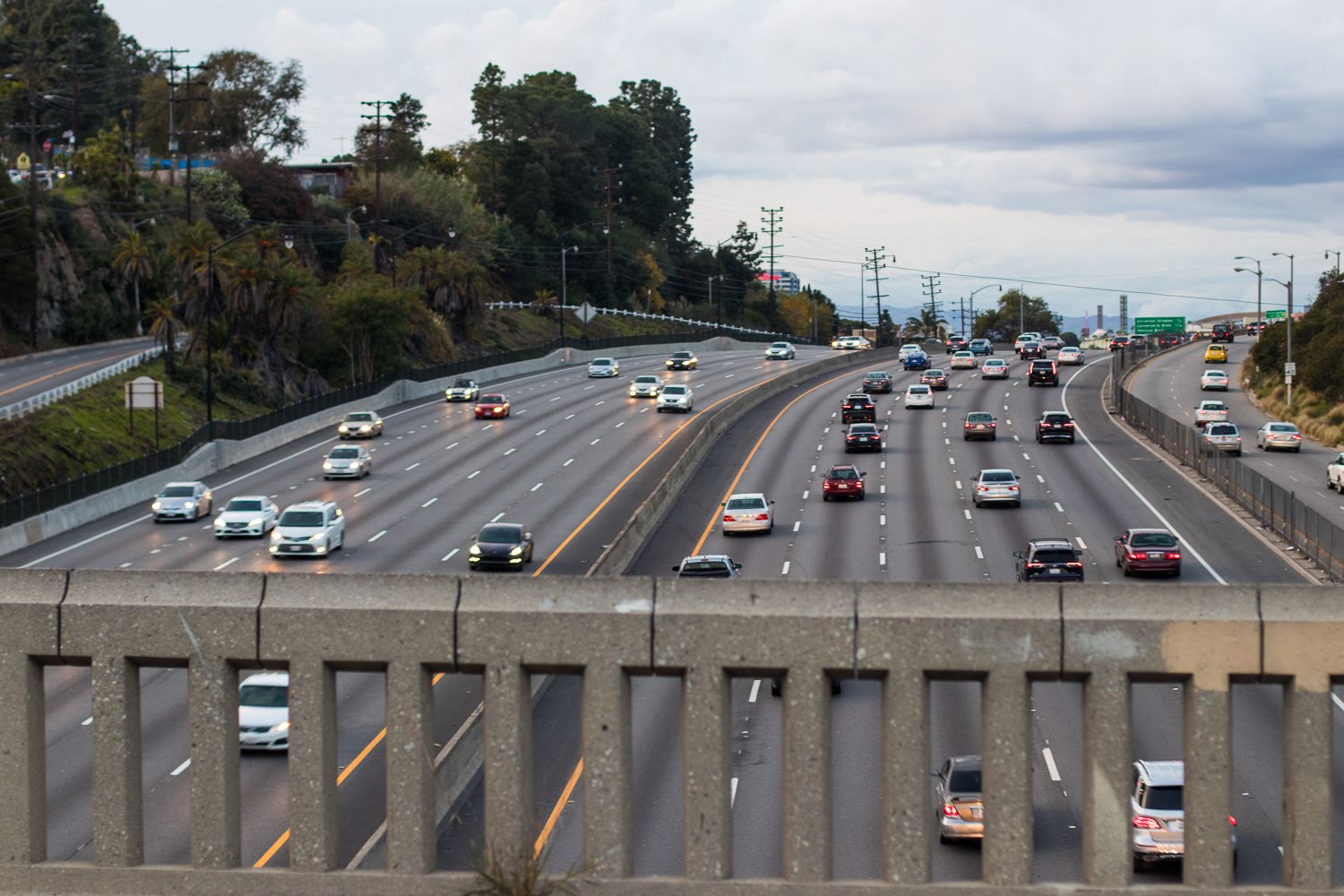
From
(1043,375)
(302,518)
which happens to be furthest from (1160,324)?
(302,518)

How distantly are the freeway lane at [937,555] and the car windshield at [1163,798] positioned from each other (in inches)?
41.8

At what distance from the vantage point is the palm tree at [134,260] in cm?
10519

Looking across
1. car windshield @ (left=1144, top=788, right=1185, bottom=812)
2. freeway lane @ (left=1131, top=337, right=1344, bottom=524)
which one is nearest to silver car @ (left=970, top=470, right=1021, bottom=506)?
freeway lane @ (left=1131, top=337, right=1344, bottom=524)

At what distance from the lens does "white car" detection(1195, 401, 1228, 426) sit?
3263 inches

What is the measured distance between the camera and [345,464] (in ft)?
223

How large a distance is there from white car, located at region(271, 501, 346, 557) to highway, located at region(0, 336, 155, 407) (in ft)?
87.7

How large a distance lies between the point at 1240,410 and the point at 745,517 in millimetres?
51653

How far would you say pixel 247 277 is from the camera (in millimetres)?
100188

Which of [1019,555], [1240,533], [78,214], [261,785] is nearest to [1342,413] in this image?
[1240,533]

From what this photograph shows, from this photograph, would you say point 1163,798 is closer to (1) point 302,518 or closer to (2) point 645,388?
(1) point 302,518

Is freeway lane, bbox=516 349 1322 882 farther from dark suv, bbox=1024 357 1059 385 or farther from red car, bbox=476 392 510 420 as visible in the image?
red car, bbox=476 392 510 420

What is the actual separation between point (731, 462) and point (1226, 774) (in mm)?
57828

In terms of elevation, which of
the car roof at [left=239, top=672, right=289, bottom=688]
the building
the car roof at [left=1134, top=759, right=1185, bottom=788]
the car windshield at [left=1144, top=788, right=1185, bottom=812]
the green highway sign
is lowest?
the car windshield at [left=1144, top=788, right=1185, bottom=812]

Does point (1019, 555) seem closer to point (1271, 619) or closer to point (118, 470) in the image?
point (1271, 619)
